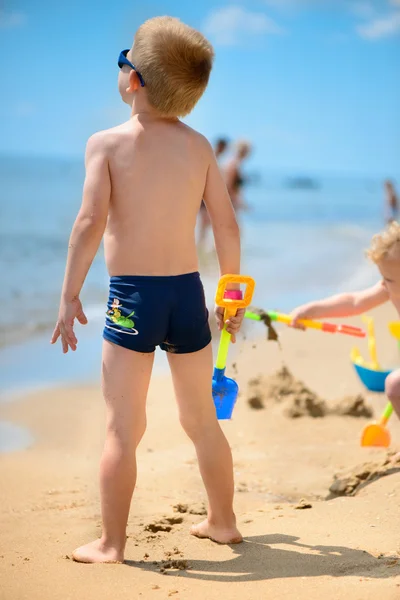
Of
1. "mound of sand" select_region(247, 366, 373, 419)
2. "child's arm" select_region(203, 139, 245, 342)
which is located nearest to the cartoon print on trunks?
"child's arm" select_region(203, 139, 245, 342)

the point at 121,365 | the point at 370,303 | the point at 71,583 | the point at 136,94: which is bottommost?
the point at 71,583

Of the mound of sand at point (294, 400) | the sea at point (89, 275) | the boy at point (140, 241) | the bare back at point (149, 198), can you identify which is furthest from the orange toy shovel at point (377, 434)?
the sea at point (89, 275)

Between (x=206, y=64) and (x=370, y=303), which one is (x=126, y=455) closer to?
(x=206, y=64)

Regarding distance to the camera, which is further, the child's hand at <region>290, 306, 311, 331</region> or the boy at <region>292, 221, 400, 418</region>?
the child's hand at <region>290, 306, 311, 331</region>

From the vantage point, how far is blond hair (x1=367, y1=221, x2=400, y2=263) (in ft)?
11.5

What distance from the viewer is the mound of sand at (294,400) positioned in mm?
4430

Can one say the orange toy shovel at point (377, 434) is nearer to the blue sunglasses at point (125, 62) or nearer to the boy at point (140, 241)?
the boy at point (140, 241)

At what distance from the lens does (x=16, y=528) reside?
2.90 metres

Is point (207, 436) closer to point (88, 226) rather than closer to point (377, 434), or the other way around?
point (88, 226)

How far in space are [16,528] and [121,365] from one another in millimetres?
802

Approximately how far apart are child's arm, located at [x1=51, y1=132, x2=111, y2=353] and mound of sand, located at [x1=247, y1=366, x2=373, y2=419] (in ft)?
6.93

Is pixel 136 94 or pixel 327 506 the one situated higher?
pixel 136 94

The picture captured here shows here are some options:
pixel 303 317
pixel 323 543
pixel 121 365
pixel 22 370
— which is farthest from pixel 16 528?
pixel 22 370

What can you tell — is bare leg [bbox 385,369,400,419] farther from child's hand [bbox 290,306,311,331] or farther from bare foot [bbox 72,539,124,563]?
bare foot [bbox 72,539,124,563]
